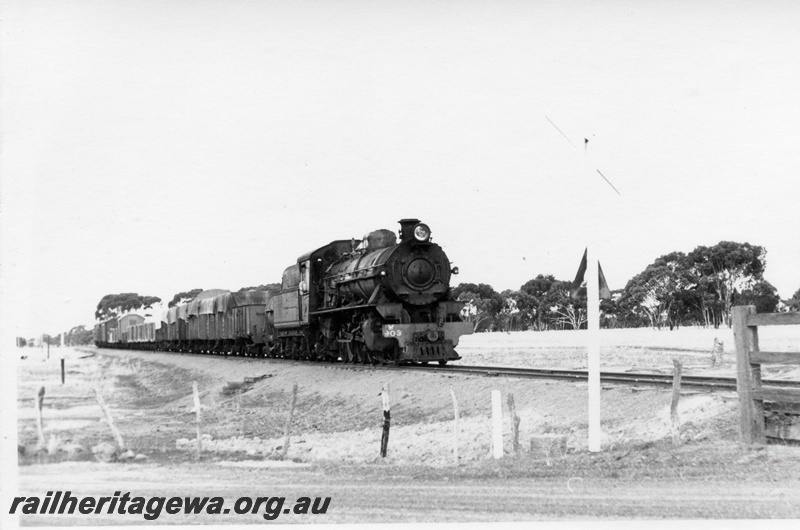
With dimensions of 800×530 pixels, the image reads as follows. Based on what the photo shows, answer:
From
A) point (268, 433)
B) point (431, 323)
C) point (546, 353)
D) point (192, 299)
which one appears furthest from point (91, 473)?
point (192, 299)

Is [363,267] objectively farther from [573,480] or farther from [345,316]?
[573,480]

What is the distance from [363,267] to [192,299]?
2071 cm

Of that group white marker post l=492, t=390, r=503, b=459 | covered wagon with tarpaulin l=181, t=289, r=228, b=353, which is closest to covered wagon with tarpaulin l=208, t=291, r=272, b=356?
covered wagon with tarpaulin l=181, t=289, r=228, b=353

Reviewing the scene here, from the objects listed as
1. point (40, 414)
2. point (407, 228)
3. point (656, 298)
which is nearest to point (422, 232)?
point (407, 228)

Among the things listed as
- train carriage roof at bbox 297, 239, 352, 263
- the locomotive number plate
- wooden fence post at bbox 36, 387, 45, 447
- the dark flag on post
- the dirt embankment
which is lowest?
the dirt embankment

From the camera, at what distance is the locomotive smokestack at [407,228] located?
21.9m

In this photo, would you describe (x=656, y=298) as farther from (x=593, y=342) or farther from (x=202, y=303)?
(x=593, y=342)

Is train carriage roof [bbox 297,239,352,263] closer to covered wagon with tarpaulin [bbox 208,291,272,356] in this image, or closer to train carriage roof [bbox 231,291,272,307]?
covered wagon with tarpaulin [bbox 208,291,272,356]

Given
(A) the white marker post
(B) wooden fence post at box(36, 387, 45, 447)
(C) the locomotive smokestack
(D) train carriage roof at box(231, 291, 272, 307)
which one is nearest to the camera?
(B) wooden fence post at box(36, 387, 45, 447)

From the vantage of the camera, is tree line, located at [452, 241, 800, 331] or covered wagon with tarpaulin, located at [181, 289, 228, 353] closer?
tree line, located at [452, 241, 800, 331]

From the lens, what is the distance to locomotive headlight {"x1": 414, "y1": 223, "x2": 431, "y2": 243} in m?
21.8

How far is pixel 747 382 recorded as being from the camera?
10250 millimetres

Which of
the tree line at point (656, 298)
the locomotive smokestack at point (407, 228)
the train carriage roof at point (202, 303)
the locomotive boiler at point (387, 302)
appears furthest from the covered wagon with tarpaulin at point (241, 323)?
the locomotive smokestack at point (407, 228)

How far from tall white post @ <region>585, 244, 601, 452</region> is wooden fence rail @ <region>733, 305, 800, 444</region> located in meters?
1.90
